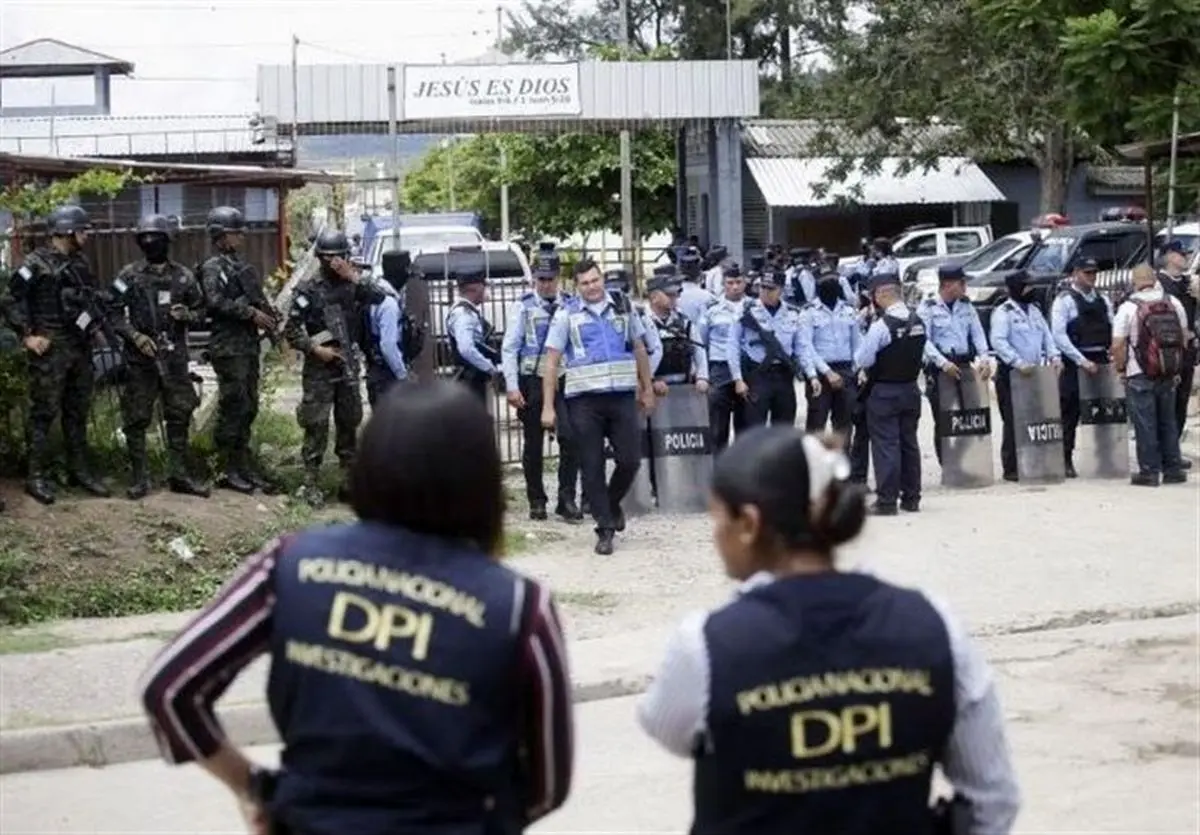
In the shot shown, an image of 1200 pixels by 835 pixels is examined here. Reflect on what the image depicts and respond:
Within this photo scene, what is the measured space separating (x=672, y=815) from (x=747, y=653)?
435cm

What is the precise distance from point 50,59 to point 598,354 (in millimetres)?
44751

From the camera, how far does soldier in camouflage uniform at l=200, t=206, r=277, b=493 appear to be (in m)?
13.1

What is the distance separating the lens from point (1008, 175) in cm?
4741

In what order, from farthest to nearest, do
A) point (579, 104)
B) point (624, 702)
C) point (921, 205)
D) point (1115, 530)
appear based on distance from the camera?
point (921, 205) → point (579, 104) → point (1115, 530) → point (624, 702)

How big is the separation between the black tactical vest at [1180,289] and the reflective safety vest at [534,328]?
5284mm

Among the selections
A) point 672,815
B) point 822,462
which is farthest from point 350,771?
point 672,815

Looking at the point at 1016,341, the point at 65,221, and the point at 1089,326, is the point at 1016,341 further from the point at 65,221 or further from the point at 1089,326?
the point at 65,221

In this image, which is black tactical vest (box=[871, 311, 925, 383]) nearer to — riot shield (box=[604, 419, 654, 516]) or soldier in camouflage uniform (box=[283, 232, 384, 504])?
riot shield (box=[604, 419, 654, 516])

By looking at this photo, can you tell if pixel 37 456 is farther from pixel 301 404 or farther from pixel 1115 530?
pixel 1115 530

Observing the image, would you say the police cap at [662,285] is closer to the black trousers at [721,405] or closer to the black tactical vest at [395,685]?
the black trousers at [721,405]

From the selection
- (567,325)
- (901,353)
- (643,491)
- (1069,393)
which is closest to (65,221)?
(567,325)

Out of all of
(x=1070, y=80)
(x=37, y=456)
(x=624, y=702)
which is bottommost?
(x=624, y=702)

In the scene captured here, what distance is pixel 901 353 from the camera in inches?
551

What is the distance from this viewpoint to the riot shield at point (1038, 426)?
15.5 m
